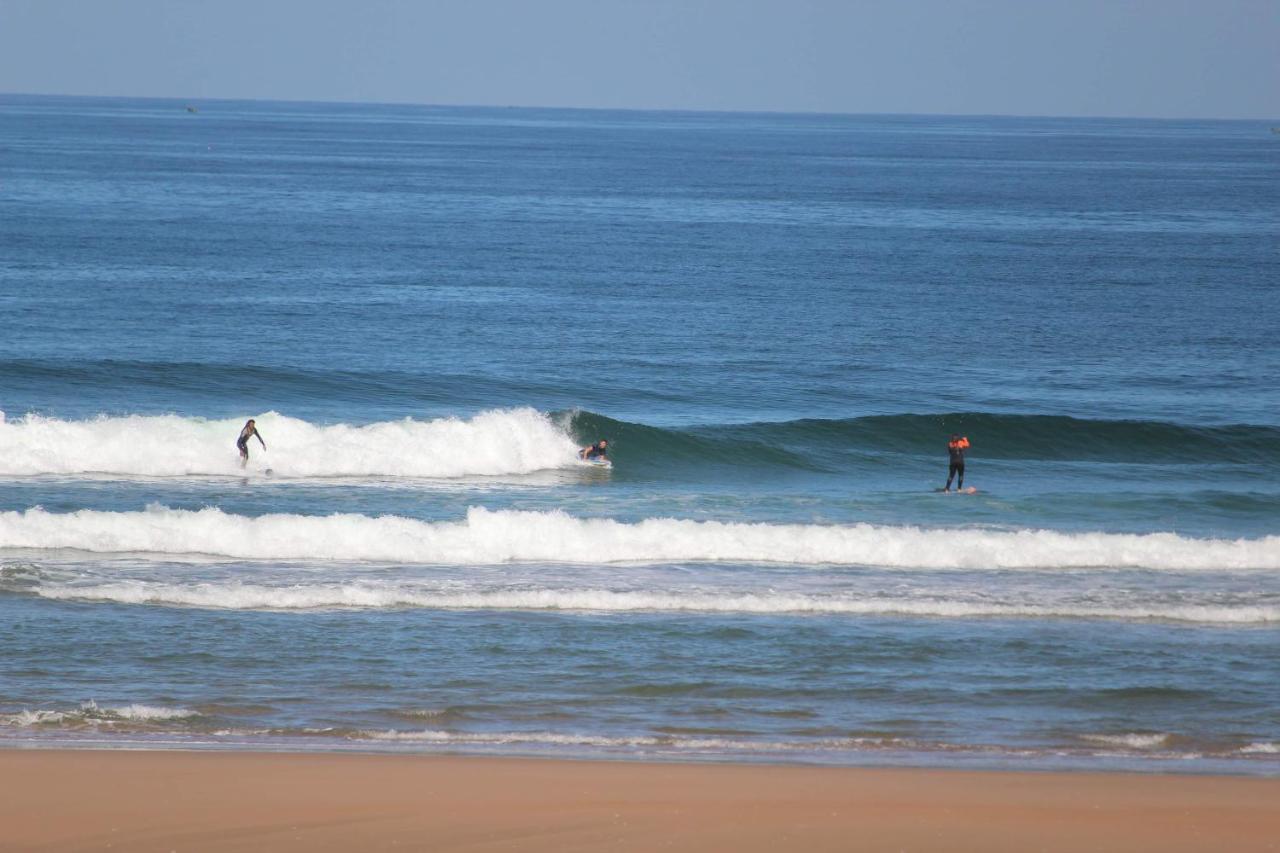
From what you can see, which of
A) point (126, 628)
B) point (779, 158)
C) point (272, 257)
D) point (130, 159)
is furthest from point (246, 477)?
point (779, 158)

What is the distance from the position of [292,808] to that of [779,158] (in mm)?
154003

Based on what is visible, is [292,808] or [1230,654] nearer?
[292,808]

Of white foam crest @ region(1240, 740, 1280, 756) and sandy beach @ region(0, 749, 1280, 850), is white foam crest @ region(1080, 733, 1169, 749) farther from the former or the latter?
sandy beach @ region(0, 749, 1280, 850)

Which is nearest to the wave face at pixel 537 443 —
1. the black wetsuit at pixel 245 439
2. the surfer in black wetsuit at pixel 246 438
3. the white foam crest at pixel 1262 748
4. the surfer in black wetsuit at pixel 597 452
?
the surfer in black wetsuit at pixel 597 452

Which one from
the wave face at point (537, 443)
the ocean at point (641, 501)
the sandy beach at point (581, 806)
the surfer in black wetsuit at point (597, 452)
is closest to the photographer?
the sandy beach at point (581, 806)

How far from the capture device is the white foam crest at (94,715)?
1311 cm

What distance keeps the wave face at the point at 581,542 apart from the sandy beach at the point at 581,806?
8.70 m

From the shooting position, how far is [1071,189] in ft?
362

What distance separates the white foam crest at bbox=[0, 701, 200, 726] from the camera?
43.0ft

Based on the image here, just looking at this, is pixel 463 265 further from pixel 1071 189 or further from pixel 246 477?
pixel 1071 189

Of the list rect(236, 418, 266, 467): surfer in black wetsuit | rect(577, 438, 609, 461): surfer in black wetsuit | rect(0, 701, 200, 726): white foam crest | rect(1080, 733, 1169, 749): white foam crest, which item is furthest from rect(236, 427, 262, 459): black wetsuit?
rect(1080, 733, 1169, 749): white foam crest

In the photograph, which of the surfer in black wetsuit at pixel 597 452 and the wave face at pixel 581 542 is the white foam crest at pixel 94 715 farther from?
the surfer in black wetsuit at pixel 597 452

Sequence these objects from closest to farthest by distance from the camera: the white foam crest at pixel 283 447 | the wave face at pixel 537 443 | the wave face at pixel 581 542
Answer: the wave face at pixel 581 542 < the white foam crest at pixel 283 447 < the wave face at pixel 537 443

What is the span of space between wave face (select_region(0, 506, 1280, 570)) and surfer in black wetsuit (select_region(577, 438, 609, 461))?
6.08m
